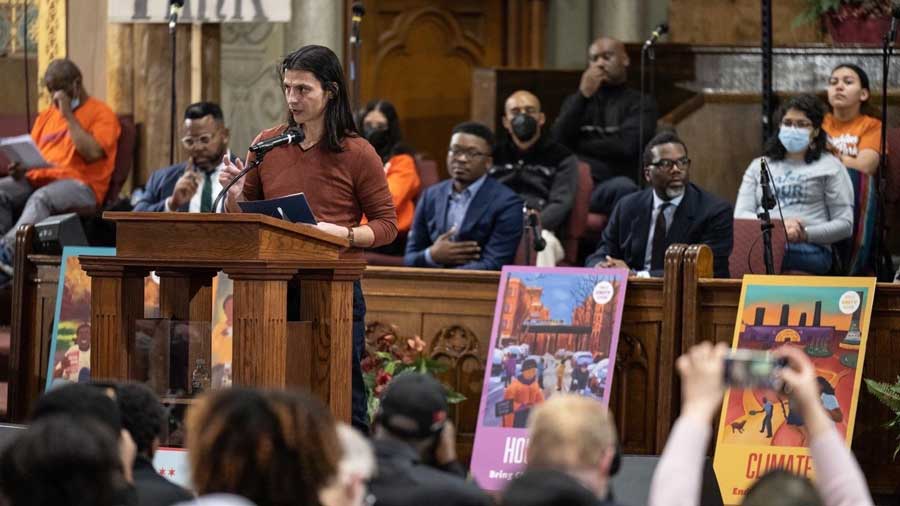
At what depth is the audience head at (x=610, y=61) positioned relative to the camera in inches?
396

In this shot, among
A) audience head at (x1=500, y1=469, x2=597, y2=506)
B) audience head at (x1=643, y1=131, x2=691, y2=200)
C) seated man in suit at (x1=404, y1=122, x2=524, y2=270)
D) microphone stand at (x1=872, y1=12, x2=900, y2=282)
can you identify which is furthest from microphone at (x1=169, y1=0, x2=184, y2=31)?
audience head at (x1=500, y1=469, x2=597, y2=506)

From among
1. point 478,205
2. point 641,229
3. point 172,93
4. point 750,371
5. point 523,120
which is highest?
point 172,93

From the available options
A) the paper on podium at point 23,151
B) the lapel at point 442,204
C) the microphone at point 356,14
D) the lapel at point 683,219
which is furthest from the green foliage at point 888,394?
the paper on podium at point 23,151

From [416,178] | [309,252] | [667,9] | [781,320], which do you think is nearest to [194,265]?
[309,252]

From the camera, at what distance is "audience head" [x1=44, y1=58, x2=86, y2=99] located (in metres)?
9.47

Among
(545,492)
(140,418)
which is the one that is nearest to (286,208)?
(140,418)

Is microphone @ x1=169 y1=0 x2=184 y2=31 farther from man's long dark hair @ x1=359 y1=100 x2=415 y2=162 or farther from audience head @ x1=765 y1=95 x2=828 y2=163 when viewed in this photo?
audience head @ x1=765 y1=95 x2=828 y2=163

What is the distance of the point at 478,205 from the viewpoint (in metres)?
8.20

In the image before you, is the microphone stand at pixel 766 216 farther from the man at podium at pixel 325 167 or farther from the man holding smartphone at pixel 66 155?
the man holding smartphone at pixel 66 155

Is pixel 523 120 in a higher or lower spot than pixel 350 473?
higher

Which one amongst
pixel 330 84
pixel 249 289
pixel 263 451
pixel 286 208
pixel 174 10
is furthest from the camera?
pixel 174 10

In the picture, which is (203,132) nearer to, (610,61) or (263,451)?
(610,61)

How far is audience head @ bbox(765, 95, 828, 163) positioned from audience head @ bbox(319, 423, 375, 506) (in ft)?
16.6

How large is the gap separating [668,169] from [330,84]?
2.65m
